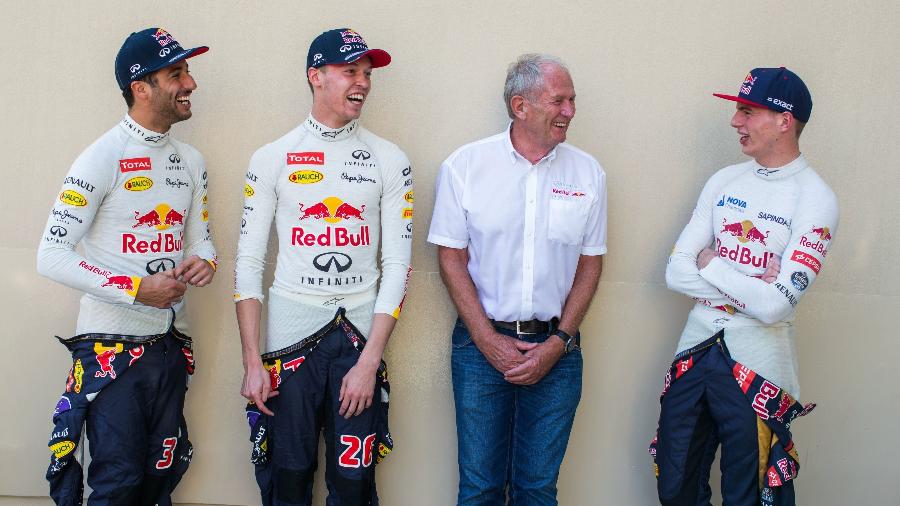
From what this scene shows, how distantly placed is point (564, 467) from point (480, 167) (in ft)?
4.28

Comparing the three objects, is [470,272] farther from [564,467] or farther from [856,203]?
[856,203]

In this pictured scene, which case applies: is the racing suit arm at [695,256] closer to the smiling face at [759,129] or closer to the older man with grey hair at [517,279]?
the smiling face at [759,129]

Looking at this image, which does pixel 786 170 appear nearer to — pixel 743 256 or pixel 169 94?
pixel 743 256

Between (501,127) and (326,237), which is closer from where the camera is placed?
(326,237)

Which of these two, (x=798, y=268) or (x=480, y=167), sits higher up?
(x=480, y=167)

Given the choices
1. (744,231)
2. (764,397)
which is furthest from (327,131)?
(764,397)

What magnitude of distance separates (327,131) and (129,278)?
2.61ft

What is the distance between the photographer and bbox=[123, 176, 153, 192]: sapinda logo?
280 centimetres

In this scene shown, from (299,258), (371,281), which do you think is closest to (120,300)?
(299,258)

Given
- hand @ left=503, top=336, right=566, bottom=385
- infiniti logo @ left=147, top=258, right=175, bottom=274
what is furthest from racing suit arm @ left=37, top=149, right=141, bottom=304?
hand @ left=503, top=336, right=566, bottom=385

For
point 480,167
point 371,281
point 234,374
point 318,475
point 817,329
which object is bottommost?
point 318,475

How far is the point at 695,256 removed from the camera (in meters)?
2.96

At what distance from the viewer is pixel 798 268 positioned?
8.86ft

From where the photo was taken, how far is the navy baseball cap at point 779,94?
282 centimetres
